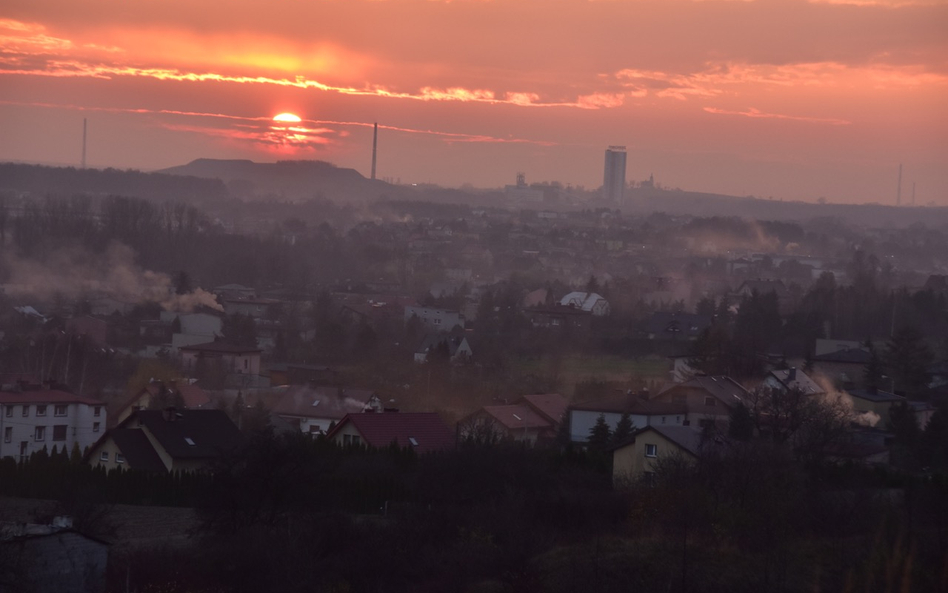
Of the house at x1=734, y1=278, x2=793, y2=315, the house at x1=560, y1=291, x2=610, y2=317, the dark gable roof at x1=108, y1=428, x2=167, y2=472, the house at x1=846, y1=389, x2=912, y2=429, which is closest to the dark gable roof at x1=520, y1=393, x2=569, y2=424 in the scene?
the house at x1=846, y1=389, x2=912, y2=429

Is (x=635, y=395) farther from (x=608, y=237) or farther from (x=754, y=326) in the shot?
(x=608, y=237)

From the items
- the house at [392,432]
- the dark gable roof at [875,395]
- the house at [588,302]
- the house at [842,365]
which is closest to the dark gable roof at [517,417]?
the house at [392,432]

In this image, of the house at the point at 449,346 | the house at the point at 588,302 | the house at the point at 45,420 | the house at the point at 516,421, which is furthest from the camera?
the house at the point at 588,302

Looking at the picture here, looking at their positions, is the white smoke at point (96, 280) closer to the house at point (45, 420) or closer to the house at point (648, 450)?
the house at point (45, 420)

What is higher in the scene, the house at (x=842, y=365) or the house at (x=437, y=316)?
the house at (x=842, y=365)

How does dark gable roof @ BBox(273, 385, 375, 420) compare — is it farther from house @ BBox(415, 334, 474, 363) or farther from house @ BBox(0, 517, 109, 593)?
house @ BBox(0, 517, 109, 593)

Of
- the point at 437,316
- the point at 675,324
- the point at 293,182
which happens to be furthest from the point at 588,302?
the point at 293,182

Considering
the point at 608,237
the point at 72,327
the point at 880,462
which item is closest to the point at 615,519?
the point at 880,462

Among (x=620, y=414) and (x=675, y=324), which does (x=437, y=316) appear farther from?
(x=620, y=414)
